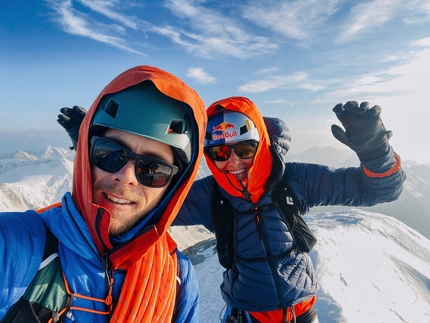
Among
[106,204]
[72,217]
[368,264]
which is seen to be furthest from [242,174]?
[368,264]

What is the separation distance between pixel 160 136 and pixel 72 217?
36.3 inches

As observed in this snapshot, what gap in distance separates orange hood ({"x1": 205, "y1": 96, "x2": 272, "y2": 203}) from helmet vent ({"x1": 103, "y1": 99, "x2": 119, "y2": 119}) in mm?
1850

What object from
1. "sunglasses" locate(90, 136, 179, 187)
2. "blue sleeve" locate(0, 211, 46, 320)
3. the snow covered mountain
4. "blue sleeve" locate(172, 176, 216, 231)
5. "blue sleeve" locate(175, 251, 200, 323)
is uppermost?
"sunglasses" locate(90, 136, 179, 187)

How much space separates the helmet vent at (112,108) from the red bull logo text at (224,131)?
169 cm

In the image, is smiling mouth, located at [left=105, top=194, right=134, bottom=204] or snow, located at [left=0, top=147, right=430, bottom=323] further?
snow, located at [left=0, top=147, right=430, bottom=323]

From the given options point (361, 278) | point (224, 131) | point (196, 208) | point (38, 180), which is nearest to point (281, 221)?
point (196, 208)

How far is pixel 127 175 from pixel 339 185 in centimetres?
299

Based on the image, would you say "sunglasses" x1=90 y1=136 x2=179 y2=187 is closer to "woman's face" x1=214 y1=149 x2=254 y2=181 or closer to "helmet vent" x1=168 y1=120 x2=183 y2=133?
"helmet vent" x1=168 y1=120 x2=183 y2=133

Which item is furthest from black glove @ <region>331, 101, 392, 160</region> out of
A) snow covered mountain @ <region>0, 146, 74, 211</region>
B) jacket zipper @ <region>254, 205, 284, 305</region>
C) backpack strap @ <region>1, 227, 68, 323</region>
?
snow covered mountain @ <region>0, 146, 74, 211</region>

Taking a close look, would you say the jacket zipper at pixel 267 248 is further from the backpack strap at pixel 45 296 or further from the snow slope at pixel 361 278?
the snow slope at pixel 361 278

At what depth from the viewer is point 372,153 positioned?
3033 mm

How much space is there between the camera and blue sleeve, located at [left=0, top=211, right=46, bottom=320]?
1399mm

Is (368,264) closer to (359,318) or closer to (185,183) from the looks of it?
(359,318)

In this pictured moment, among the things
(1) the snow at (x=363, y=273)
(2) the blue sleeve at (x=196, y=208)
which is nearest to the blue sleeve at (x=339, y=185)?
(2) the blue sleeve at (x=196, y=208)
